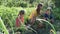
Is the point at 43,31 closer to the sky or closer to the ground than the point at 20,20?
closer to the ground

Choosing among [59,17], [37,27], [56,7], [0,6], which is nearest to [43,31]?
[37,27]

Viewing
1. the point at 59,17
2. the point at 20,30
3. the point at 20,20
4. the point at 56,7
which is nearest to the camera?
the point at 20,30

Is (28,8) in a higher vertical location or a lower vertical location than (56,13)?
higher

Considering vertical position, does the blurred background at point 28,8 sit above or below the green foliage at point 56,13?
above

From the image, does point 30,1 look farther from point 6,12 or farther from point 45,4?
point 6,12

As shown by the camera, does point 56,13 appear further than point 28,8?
Yes

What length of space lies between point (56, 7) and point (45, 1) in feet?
1.65

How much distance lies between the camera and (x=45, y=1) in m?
7.30

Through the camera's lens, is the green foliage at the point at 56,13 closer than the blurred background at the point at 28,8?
No

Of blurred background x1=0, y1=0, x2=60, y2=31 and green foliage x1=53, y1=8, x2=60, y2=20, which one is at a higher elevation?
blurred background x1=0, y1=0, x2=60, y2=31

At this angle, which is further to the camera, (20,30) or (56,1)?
(56,1)

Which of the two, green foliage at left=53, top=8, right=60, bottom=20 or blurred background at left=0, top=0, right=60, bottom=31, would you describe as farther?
green foliage at left=53, top=8, right=60, bottom=20

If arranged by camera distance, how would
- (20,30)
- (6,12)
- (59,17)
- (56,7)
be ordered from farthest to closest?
(56,7)
(59,17)
(6,12)
(20,30)

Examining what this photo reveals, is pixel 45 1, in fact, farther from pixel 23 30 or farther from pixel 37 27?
pixel 23 30
